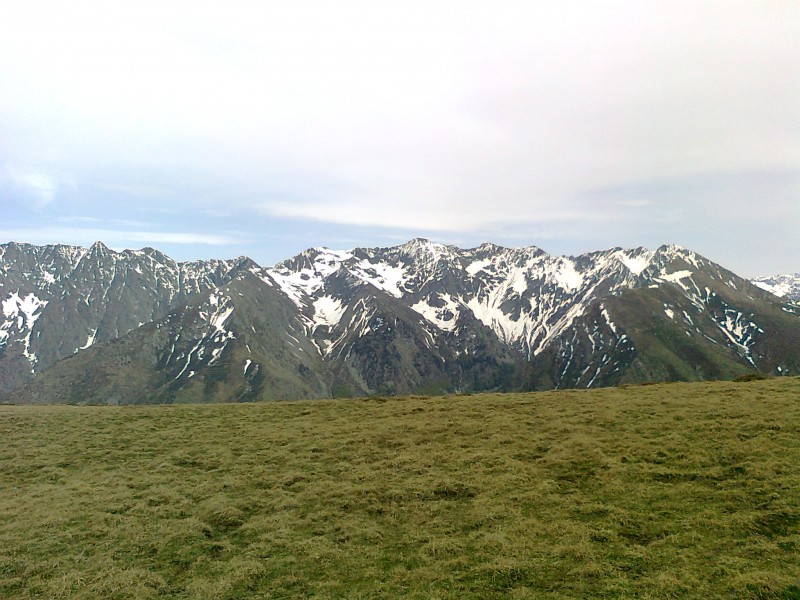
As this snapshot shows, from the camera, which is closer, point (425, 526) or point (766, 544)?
point (766, 544)

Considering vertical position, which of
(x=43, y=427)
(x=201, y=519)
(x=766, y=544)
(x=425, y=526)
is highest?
(x=766, y=544)

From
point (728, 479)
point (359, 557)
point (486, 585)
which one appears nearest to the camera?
point (486, 585)

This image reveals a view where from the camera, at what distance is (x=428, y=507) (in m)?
20.3

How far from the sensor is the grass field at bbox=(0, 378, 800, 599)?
14.5 m

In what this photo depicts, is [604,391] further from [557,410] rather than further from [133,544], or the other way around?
[133,544]

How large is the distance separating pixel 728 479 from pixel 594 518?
23.5 ft

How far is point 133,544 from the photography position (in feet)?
60.3

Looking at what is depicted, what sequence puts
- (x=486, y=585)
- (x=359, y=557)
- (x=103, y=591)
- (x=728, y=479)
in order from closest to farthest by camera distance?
(x=486, y=585), (x=103, y=591), (x=359, y=557), (x=728, y=479)

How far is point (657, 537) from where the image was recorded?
15.7 meters

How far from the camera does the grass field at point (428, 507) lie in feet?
47.6

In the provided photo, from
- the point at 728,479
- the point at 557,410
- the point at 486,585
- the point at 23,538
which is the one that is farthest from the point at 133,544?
the point at 557,410

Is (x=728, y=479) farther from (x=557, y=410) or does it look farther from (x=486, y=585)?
(x=557, y=410)

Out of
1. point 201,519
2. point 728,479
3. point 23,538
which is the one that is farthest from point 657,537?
point 23,538

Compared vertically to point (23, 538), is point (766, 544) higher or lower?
higher
